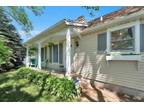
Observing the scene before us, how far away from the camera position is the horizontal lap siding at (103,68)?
10578 millimetres

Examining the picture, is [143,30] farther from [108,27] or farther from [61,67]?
[61,67]

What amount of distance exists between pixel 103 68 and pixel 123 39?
208 centimetres

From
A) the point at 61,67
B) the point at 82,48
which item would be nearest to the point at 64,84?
the point at 82,48

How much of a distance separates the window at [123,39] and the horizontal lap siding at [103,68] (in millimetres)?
682

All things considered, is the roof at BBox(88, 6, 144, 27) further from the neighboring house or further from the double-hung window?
the double-hung window

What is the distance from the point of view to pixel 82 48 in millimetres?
15695

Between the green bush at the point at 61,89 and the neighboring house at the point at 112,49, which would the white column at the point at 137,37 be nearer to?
the neighboring house at the point at 112,49

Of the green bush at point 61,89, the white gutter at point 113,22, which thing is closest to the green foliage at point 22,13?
the green bush at point 61,89

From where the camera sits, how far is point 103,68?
→ 42.6 feet

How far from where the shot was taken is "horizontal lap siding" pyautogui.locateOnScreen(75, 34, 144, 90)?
416 inches

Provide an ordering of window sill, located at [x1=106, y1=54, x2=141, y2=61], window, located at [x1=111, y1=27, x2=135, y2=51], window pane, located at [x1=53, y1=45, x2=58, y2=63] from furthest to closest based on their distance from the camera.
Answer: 1. window pane, located at [x1=53, y1=45, x2=58, y2=63]
2. window, located at [x1=111, y1=27, x2=135, y2=51]
3. window sill, located at [x1=106, y1=54, x2=141, y2=61]

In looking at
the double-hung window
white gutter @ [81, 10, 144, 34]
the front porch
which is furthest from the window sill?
the double-hung window
